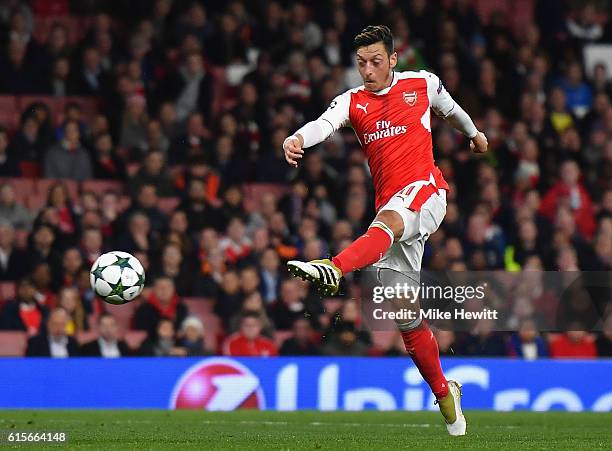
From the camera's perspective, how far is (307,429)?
10.1m

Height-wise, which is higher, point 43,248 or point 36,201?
point 36,201

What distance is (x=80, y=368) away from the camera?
1335cm

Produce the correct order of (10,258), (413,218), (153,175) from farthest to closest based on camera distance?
1. (153,175)
2. (10,258)
3. (413,218)

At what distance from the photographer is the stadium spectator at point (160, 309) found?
14.5 meters

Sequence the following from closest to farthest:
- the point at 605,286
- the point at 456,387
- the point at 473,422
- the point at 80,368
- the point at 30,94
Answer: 1. the point at 456,387
2. the point at 473,422
3. the point at 80,368
4. the point at 605,286
5. the point at 30,94

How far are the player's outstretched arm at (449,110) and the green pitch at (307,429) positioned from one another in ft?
6.43

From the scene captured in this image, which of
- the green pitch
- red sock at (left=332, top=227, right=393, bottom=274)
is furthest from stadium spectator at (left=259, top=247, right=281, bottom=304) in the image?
red sock at (left=332, top=227, right=393, bottom=274)

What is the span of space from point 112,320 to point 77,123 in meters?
3.21

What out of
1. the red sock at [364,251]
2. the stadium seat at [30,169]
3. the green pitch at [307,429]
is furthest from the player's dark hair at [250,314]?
the red sock at [364,251]

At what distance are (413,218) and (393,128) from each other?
653mm

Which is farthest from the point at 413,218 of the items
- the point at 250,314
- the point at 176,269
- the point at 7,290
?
the point at 7,290

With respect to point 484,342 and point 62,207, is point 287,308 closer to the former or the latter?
point 484,342

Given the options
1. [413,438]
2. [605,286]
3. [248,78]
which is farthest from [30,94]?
[413,438]

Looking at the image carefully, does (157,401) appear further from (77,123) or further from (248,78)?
(248,78)
